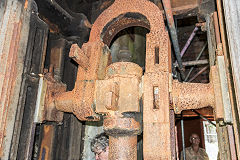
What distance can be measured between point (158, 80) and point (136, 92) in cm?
18

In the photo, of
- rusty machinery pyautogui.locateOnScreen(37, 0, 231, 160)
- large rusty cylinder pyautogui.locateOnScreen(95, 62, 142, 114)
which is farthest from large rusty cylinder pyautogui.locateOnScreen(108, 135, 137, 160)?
large rusty cylinder pyautogui.locateOnScreen(95, 62, 142, 114)

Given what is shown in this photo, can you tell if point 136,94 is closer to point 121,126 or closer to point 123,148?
point 121,126

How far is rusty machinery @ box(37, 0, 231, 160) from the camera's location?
1397 mm

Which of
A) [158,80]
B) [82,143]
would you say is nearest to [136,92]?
[158,80]

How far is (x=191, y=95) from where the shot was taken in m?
1.46

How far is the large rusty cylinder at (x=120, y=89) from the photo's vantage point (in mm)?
1479

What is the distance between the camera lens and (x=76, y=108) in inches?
64.9

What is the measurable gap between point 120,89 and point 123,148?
422 millimetres

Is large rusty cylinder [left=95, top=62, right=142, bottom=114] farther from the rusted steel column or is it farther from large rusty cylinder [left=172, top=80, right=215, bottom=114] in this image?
large rusty cylinder [left=172, top=80, right=215, bottom=114]

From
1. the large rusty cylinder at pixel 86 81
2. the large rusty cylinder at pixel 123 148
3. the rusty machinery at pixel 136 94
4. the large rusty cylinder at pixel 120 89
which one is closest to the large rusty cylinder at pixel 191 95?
the rusty machinery at pixel 136 94

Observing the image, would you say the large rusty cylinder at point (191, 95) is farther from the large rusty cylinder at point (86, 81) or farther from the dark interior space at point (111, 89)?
the large rusty cylinder at point (86, 81)

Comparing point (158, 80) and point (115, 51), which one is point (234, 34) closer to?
point (158, 80)

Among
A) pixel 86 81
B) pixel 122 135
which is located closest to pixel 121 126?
pixel 122 135

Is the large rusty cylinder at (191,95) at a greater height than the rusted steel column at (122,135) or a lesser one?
greater
